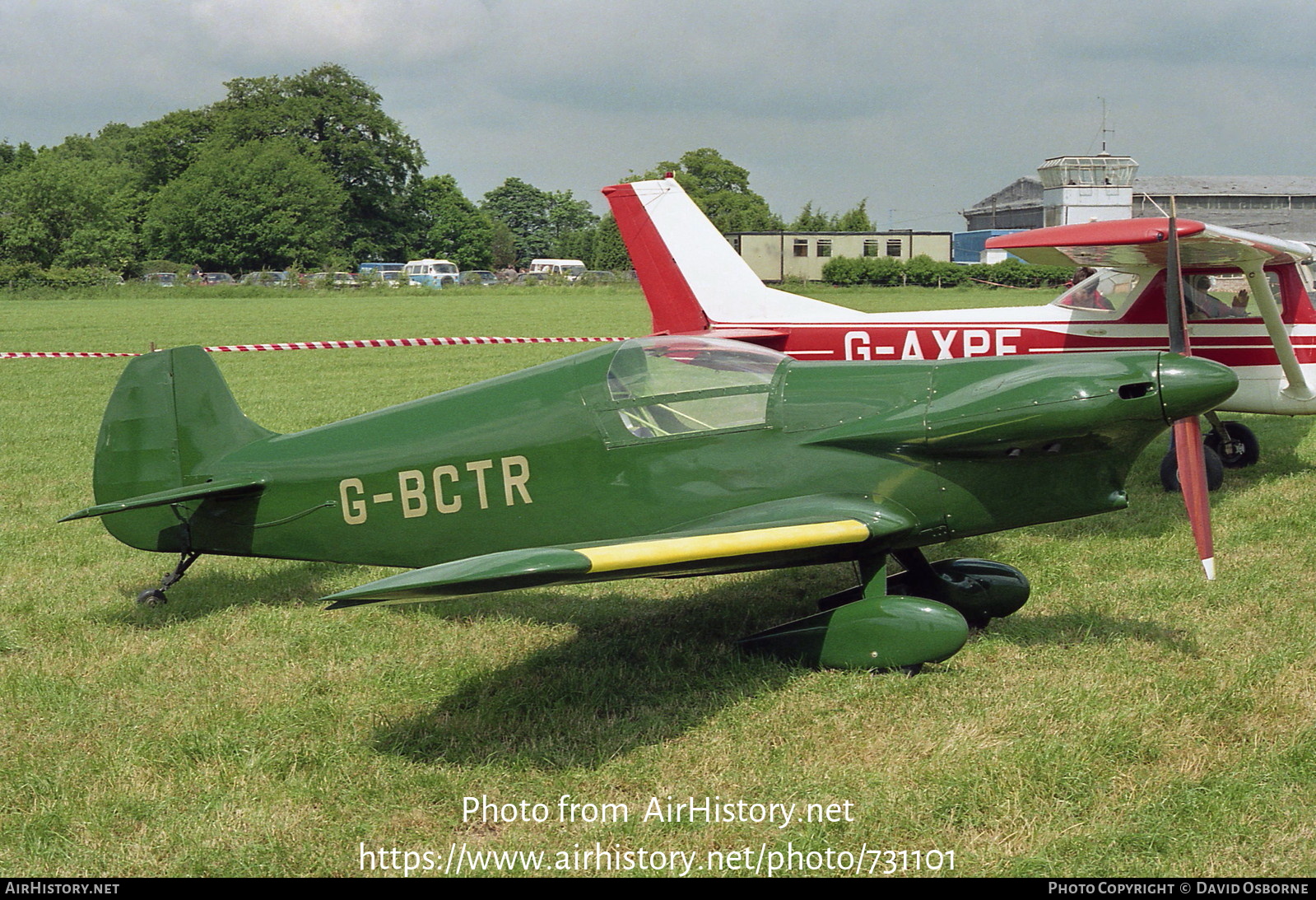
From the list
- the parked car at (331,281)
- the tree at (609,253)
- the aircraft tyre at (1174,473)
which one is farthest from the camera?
the tree at (609,253)

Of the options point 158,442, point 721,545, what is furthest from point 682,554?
point 158,442

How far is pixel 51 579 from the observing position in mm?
6660

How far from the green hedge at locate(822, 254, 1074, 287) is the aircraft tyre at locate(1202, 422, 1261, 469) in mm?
47783

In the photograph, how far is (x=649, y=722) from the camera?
14.7 ft

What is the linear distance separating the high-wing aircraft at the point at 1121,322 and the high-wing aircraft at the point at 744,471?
3.61 metres

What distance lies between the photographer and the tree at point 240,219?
72438mm

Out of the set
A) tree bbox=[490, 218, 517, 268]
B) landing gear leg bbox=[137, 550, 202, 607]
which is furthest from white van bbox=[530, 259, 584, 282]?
landing gear leg bbox=[137, 550, 202, 607]

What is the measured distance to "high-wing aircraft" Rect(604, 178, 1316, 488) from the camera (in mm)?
8547

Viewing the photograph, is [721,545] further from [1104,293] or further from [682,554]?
[1104,293]

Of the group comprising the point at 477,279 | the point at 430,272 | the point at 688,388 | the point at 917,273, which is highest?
the point at 430,272

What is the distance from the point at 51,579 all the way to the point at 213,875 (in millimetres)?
3973

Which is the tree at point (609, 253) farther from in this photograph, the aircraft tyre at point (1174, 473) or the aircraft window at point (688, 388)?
the aircraft window at point (688, 388)

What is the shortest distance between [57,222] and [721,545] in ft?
215

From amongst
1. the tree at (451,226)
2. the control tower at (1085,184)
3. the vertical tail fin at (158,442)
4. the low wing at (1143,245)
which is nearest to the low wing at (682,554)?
the vertical tail fin at (158,442)
